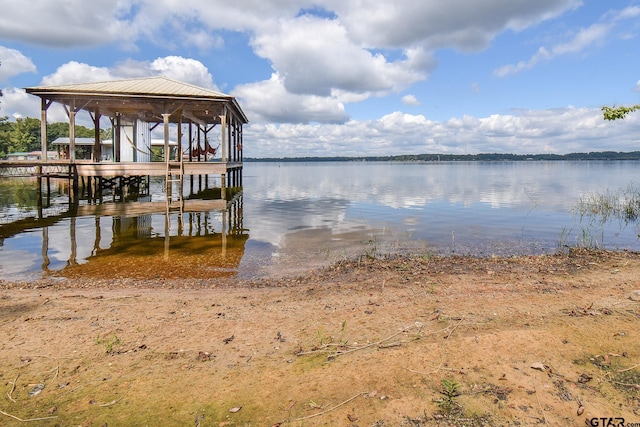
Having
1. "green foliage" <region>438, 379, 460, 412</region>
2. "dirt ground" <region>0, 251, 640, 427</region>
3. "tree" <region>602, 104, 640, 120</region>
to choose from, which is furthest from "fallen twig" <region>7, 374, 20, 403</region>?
"tree" <region>602, 104, 640, 120</region>

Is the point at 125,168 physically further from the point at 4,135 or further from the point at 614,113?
the point at 4,135

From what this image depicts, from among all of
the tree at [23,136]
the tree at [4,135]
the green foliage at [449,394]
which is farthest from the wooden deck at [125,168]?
the tree at [23,136]

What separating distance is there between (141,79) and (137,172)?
6.43m

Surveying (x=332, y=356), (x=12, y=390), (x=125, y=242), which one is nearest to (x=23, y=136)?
(x=125, y=242)

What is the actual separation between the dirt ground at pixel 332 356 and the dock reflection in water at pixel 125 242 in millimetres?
3244

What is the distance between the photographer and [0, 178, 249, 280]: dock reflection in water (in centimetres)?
1054

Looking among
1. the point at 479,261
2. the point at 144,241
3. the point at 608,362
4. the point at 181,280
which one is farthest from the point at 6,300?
the point at 479,261

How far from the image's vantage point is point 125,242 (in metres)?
14.3

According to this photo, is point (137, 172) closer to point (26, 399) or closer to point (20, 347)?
point (20, 347)

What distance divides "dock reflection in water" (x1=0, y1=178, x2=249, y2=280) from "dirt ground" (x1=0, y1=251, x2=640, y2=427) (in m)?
3.24

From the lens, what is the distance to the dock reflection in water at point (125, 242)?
415 inches

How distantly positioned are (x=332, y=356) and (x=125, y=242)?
40.4 ft

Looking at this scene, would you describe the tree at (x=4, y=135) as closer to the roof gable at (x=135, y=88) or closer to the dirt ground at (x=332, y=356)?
the roof gable at (x=135, y=88)

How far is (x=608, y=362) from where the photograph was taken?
13.8ft
